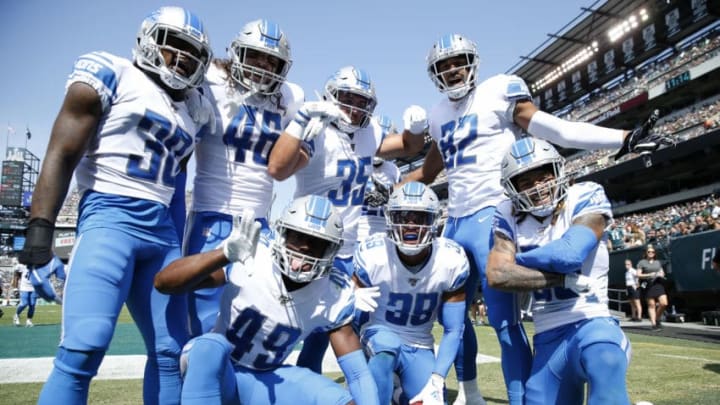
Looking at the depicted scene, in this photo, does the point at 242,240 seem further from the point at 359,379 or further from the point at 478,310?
the point at 478,310

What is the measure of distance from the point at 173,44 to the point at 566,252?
2.41 metres

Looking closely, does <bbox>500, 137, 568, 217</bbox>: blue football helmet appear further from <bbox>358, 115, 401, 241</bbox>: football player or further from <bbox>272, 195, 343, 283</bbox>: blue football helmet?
<bbox>358, 115, 401, 241</bbox>: football player

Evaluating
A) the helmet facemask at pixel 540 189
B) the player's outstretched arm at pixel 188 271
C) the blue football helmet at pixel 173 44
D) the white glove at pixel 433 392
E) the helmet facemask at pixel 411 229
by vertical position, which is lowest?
the white glove at pixel 433 392

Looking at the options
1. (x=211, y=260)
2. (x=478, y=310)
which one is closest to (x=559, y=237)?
(x=211, y=260)

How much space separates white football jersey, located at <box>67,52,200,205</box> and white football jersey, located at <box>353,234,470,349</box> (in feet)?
5.28

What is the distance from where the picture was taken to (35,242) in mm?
2508

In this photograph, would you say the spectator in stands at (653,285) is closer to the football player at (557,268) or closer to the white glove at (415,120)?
the white glove at (415,120)

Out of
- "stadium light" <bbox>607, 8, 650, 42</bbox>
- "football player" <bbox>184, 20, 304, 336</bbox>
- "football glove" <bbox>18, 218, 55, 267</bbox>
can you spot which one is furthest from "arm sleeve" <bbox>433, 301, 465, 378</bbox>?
"stadium light" <bbox>607, 8, 650, 42</bbox>

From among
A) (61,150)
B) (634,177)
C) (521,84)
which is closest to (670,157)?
(634,177)

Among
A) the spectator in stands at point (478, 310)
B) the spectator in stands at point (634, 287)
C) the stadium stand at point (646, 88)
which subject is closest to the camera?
the spectator in stands at point (634, 287)

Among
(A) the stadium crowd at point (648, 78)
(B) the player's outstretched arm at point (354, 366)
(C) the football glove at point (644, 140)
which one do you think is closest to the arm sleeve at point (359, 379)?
(B) the player's outstretched arm at point (354, 366)

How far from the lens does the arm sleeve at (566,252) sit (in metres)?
2.87

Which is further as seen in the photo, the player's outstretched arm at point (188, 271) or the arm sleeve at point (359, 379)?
the arm sleeve at point (359, 379)

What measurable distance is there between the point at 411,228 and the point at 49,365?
5.19 metres
